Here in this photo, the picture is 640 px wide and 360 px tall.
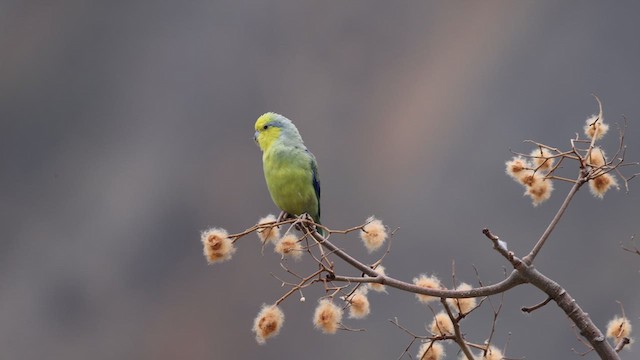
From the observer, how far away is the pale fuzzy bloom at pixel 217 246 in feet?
3.67

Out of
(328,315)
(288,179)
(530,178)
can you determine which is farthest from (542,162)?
(288,179)

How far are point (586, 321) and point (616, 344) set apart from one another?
5.6 inches

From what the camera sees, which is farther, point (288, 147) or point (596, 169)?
point (288, 147)

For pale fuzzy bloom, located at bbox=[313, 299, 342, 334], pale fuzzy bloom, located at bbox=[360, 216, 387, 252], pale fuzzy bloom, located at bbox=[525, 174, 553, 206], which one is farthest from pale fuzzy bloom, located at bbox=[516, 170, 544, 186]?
pale fuzzy bloom, located at bbox=[313, 299, 342, 334]

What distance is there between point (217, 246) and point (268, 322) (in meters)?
0.14

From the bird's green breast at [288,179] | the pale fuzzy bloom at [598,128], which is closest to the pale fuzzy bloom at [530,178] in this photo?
the pale fuzzy bloom at [598,128]

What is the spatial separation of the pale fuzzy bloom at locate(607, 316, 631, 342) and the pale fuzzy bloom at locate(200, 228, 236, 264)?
0.65 m

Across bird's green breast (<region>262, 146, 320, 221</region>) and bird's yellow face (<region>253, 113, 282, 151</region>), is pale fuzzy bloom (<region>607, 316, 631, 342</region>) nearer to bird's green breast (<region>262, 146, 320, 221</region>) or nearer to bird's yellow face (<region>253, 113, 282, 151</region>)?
bird's green breast (<region>262, 146, 320, 221</region>)

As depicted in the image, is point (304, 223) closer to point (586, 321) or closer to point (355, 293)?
point (355, 293)

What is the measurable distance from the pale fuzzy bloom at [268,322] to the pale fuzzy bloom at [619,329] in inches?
22.2

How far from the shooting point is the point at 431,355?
1.20 meters

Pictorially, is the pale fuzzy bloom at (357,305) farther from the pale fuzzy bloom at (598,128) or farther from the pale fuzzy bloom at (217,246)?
the pale fuzzy bloom at (598,128)

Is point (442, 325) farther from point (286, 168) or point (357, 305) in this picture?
point (286, 168)

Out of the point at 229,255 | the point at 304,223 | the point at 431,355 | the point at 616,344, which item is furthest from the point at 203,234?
the point at 616,344
